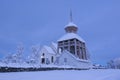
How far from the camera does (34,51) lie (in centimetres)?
4144

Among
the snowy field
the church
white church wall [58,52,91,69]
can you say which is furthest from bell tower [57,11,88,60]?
the snowy field

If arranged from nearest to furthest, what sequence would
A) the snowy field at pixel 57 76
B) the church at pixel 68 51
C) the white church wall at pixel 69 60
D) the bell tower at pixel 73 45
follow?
1. the snowy field at pixel 57 76
2. the white church wall at pixel 69 60
3. the church at pixel 68 51
4. the bell tower at pixel 73 45

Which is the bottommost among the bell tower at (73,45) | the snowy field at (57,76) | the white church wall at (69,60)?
the snowy field at (57,76)

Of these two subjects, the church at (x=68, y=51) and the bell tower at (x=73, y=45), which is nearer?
the church at (x=68, y=51)

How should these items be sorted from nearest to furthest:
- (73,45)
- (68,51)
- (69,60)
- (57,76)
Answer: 1. (57,76)
2. (69,60)
3. (68,51)
4. (73,45)

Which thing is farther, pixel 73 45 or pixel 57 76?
pixel 73 45

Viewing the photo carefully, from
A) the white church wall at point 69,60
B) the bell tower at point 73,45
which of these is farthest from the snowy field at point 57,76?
the bell tower at point 73,45

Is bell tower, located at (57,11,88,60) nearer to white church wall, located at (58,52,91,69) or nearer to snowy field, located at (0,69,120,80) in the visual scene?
white church wall, located at (58,52,91,69)

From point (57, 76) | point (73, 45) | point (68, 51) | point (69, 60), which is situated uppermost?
point (73, 45)

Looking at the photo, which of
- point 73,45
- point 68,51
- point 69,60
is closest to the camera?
point 69,60

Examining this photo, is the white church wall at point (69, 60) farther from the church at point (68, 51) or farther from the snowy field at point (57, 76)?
the snowy field at point (57, 76)

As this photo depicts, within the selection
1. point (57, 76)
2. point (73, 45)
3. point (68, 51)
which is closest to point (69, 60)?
point (68, 51)

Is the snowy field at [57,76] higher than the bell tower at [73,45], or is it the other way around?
the bell tower at [73,45]

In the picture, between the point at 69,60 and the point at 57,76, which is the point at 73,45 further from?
the point at 57,76
